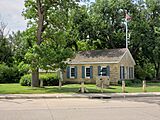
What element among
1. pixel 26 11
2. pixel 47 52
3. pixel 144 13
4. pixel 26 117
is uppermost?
pixel 144 13

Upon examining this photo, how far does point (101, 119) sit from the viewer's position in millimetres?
10422

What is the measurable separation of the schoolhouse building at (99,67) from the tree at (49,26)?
8823 millimetres

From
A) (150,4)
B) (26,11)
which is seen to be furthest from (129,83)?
(150,4)

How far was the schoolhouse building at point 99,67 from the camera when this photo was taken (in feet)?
122

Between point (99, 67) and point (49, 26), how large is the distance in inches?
430

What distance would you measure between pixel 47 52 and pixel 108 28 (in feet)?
78.6

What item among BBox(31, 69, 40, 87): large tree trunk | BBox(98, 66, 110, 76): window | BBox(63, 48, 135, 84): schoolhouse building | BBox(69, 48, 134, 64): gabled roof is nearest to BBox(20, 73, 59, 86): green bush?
BBox(31, 69, 40, 87): large tree trunk

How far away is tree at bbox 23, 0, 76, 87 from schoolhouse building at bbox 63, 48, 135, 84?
8.82 m

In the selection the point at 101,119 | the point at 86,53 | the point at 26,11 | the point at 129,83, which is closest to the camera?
the point at 101,119

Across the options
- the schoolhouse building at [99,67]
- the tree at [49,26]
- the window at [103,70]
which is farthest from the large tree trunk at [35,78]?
the window at [103,70]

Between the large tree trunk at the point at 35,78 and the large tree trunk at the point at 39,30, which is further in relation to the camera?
the large tree trunk at the point at 35,78

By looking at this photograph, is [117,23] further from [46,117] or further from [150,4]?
[46,117]

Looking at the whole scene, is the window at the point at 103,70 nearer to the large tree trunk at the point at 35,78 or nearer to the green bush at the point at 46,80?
the green bush at the point at 46,80

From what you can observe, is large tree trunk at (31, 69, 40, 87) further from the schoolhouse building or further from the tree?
the schoolhouse building
